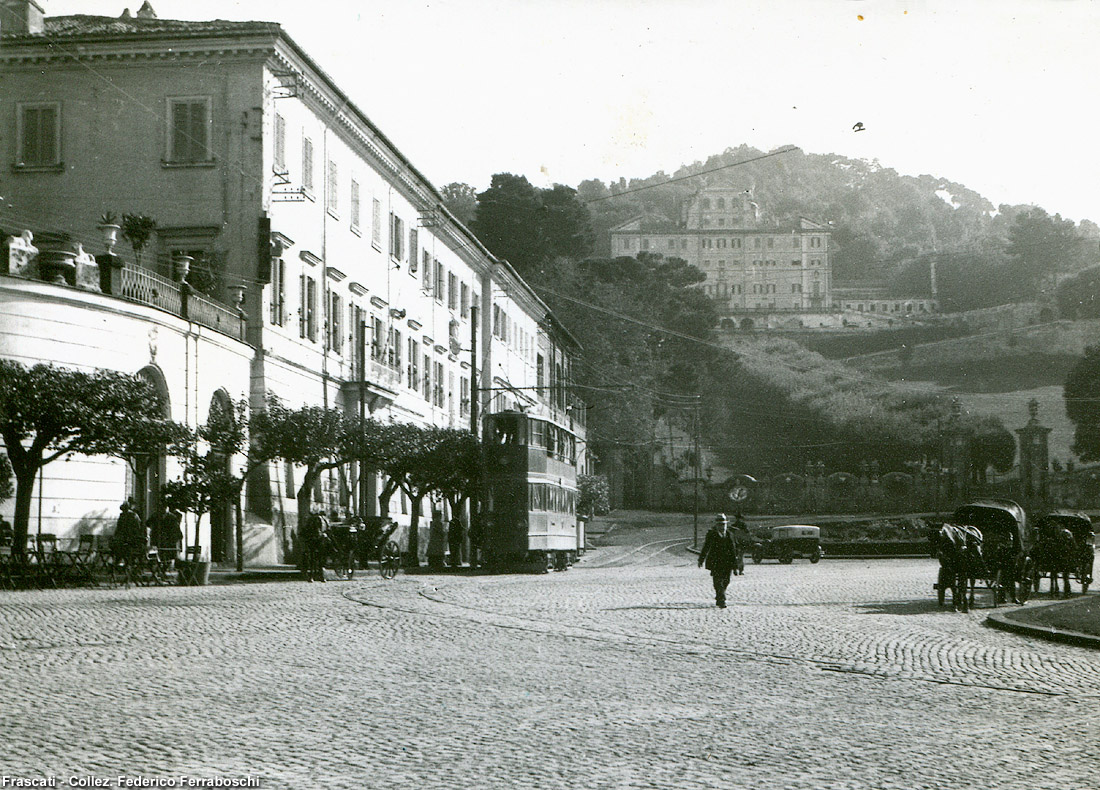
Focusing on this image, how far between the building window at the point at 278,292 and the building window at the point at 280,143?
8.48ft

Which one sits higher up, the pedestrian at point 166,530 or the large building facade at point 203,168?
the large building facade at point 203,168

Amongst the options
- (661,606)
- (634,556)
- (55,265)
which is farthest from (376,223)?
(661,606)

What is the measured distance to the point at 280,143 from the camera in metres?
37.0

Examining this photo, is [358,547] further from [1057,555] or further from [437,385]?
[437,385]

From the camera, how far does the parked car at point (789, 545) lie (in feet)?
177

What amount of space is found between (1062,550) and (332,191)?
24.4 meters

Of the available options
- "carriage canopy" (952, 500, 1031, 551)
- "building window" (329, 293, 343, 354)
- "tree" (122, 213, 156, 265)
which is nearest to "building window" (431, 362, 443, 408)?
"building window" (329, 293, 343, 354)

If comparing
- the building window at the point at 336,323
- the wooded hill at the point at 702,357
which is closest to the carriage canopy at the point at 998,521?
the building window at the point at 336,323

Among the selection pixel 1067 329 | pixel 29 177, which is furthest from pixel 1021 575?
pixel 1067 329

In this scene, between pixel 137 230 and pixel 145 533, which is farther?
pixel 137 230

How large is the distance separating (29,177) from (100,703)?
2928 centimetres

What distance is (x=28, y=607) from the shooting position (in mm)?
18656

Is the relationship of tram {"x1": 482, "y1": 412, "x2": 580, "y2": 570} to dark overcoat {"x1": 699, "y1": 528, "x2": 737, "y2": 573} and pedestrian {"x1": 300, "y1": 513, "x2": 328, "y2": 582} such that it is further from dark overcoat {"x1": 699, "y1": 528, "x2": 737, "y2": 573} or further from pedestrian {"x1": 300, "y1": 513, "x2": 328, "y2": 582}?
dark overcoat {"x1": 699, "y1": 528, "x2": 737, "y2": 573}

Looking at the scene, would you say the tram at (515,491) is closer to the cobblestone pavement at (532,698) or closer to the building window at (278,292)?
the building window at (278,292)
